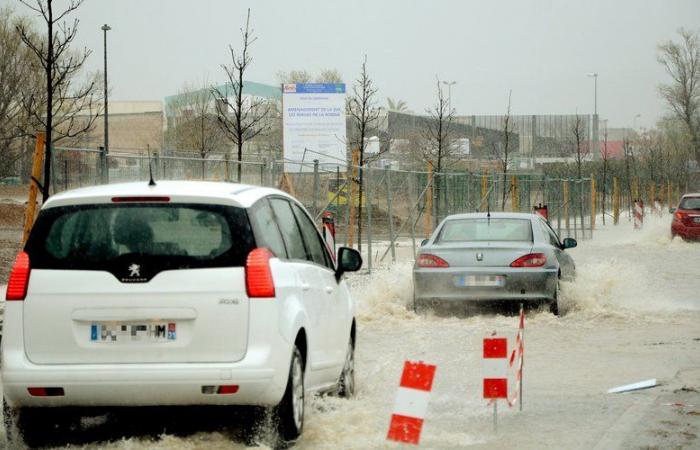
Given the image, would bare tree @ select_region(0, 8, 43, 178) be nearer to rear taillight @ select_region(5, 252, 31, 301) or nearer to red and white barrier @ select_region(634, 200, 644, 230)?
red and white barrier @ select_region(634, 200, 644, 230)

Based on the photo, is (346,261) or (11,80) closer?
(346,261)

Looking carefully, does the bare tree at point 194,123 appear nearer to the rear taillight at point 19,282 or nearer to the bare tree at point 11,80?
the bare tree at point 11,80

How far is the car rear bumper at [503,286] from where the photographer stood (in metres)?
15.2

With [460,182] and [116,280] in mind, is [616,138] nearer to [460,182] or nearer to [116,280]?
[460,182]

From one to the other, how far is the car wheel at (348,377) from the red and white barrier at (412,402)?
1848 millimetres

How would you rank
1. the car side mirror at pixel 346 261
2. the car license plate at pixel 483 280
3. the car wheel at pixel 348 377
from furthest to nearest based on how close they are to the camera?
the car license plate at pixel 483 280
the car wheel at pixel 348 377
the car side mirror at pixel 346 261

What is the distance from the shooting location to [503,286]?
15.2 m

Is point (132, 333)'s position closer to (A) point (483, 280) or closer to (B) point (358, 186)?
(A) point (483, 280)

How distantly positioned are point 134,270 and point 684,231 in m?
31.4

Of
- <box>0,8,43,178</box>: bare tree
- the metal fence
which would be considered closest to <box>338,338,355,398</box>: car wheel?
the metal fence

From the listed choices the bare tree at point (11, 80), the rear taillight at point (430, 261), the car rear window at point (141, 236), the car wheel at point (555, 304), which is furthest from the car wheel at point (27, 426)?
the bare tree at point (11, 80)

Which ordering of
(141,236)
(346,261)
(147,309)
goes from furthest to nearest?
(346,261) < (141,236) < (147,309)

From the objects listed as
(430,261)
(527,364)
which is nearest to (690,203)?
(430,261)

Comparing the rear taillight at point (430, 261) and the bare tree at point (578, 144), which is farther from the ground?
the bare tree at point (578, 144)
